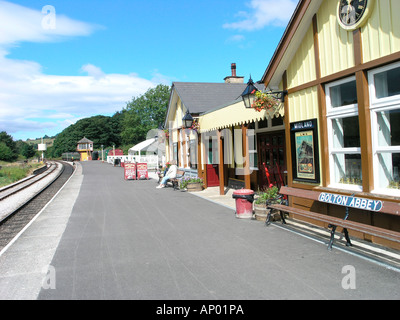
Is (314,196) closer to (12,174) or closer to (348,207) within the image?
(348,207)

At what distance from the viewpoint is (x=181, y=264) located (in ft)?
16.3

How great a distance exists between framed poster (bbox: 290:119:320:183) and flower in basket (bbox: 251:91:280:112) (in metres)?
0.71

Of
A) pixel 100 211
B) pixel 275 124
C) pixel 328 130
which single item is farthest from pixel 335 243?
pixel 100 211

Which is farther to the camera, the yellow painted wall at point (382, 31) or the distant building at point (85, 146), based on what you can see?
the distant building at point (85, 146)

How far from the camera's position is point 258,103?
7.91 m

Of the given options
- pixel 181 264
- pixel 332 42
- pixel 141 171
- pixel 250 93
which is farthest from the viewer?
pixel 141 171

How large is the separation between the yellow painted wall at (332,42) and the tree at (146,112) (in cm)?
5615

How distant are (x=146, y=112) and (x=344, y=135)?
59.1 meters

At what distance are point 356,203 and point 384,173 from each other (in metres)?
0.67

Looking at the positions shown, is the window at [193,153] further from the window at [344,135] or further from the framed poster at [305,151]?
the window at [344,135]

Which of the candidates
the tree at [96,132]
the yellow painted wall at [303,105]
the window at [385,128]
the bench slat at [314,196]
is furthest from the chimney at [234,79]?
the tree at [96,132]

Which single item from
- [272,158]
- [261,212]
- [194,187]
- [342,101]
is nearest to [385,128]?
[342,101]

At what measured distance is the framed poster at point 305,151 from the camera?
6809 mm

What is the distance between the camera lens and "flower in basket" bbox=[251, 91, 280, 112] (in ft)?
25.7
